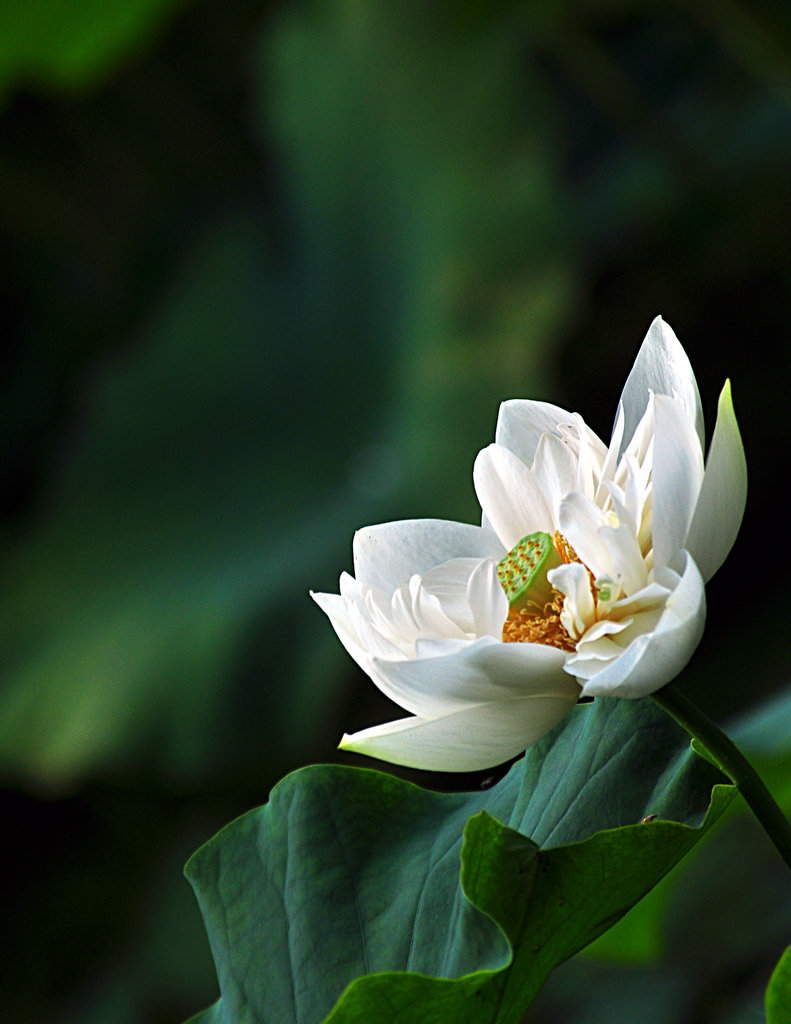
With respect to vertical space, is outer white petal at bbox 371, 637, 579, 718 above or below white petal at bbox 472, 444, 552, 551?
below

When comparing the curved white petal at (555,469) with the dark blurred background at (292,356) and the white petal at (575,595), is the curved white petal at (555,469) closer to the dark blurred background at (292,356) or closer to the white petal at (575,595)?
the white petal at (575,595)

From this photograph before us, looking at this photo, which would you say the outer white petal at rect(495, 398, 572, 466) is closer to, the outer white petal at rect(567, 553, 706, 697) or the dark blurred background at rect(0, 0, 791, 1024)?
the outer white petal at rect(567, 553, 706, 697)

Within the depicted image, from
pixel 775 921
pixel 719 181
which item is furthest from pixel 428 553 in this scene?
pixel 719 181

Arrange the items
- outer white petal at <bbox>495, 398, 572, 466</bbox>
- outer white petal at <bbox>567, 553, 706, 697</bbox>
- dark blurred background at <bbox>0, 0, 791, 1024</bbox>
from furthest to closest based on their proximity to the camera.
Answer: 1. dark blurred background at <bbox>0, 0, 791, 1024</bbox>
2. outer white petal at <bbox>495, 398, 572, 466</bbox>
3. outer white petal at <bbox>567, 553, 706, 697</bbox>

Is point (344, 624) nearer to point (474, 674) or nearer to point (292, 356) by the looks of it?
point (474, 674)

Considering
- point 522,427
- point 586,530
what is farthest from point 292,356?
point 586,530

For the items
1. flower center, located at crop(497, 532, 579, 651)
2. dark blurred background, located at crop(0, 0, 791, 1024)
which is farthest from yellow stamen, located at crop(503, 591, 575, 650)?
dark blurred background, located at crop(0, 0, 791, 1024)
